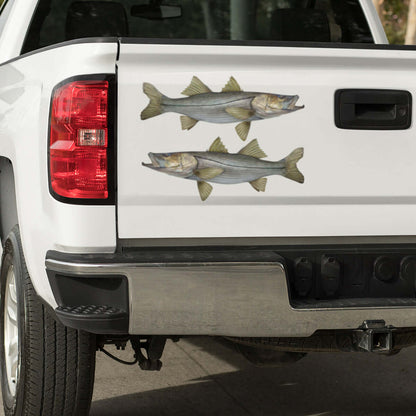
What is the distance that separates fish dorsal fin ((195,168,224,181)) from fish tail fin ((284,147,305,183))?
232 millimetres

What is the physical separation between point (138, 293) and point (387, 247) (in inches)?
36.4

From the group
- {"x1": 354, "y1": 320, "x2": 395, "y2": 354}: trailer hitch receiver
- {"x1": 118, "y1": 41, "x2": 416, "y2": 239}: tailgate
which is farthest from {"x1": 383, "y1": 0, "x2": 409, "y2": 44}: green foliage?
{"x1": 354, "y1": 320, "x2": 395, "y2": 354}: trailer hitch receiver

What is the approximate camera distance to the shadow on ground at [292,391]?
4684mm

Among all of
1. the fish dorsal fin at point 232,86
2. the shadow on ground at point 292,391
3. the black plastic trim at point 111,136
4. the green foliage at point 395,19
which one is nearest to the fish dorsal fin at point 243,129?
the fish dorsal fin at point 232,86

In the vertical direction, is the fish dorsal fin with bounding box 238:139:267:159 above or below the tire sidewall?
above

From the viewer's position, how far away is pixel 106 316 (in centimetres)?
342

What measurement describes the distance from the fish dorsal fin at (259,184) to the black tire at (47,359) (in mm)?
924

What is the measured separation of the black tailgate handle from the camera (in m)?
3.58

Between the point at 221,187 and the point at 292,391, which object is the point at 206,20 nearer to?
the point at 292,391

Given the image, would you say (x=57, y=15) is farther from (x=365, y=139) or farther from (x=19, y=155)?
(x=365, y=139)

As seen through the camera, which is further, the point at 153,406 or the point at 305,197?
the point at 153,406

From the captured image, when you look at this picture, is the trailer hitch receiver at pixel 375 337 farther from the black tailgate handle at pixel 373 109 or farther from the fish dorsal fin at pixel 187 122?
the fish dorsal fin at pixel 187 122

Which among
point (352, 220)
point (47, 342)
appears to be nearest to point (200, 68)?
point (352, 220)

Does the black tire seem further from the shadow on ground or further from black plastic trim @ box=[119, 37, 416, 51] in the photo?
black plastic trim @ box=[119, 37, 416, 51]
